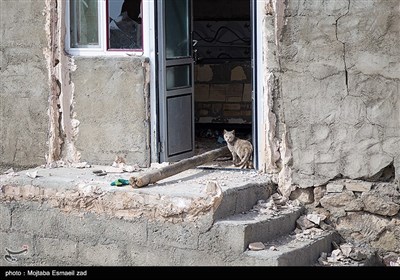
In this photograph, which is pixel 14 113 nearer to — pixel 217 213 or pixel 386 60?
pixel 217 213

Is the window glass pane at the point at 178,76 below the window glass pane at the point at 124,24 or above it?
below

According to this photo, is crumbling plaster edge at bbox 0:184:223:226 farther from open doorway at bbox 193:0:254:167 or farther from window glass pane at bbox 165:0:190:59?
open doorway at bbox 193:0:254:167

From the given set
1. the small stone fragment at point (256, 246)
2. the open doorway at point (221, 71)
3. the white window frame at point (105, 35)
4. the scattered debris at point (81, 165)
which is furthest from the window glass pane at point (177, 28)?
the small stone fragment at point (256, 246)

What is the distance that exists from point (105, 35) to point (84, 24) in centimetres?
35

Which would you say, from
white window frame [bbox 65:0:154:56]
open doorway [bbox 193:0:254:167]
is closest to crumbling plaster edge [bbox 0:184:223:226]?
white window frame [bbox 65:0:154:56]

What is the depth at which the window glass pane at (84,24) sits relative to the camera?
10.4 metres

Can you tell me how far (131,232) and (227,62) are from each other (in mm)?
5844

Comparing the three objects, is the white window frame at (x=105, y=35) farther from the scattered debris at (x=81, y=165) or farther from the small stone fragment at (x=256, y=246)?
the small stone fragment at (x=256, y=246)

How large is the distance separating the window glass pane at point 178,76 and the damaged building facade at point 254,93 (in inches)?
0.9

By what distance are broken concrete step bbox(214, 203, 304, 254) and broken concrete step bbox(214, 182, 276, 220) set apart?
0.23 ft

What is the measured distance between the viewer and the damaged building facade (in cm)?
923

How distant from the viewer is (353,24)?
30.2 ft

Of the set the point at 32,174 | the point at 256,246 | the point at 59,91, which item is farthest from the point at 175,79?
the point at 256,246

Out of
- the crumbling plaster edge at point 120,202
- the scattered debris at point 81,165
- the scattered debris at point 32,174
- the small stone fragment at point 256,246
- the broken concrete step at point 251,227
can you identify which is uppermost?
the scattered debris at point 81,165
